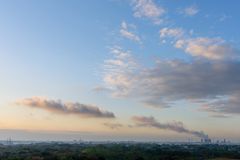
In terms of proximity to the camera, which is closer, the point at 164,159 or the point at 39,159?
the point at 39,159

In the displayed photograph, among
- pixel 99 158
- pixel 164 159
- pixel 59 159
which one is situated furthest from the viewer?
pixel 164 159

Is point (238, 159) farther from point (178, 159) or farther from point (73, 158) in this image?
point (73, 158)

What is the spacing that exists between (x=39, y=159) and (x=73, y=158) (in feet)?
23.2

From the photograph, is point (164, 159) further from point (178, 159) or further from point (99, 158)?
point (99, 158)

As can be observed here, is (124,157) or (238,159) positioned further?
(238,159)

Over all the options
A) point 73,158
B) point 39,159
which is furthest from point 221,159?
point 39,159

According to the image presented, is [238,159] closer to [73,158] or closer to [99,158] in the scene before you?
[99,158]

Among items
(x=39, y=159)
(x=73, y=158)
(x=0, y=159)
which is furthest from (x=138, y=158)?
(x=0, y=159)

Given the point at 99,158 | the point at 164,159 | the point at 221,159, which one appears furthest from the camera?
the point at 221,159

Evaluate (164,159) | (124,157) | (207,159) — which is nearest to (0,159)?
(124,157)

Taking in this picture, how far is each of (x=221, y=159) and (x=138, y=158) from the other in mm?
23575

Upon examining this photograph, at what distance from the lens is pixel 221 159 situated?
9756cm

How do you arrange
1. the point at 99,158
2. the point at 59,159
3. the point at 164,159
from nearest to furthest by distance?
the point at 59,159
the point at 99,158
the point at 164,159

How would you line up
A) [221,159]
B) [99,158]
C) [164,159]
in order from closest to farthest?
[99,158] < [164,159] < [221,159]
